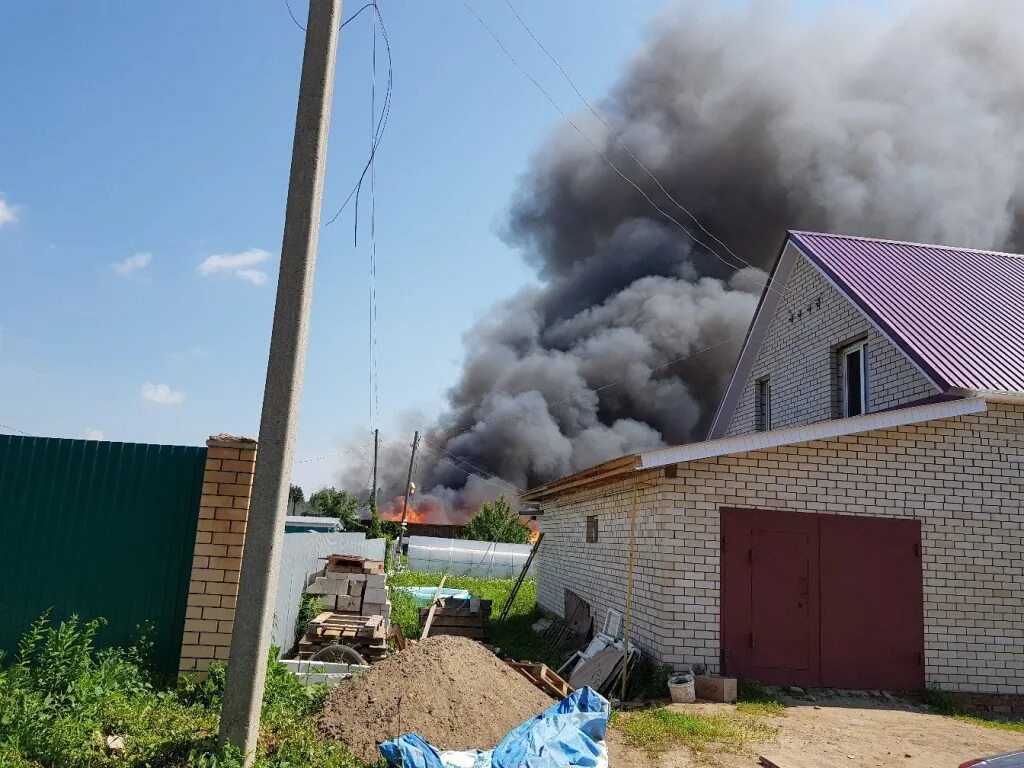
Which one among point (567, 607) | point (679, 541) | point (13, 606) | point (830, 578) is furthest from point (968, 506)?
point (13, 606)

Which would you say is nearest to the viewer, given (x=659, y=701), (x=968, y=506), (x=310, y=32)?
(x=310, y=32)

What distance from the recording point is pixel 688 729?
7094mm

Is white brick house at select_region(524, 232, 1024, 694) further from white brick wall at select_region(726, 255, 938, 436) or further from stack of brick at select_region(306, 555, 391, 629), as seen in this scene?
stack of brick at select_region(306, 555, 391, 629)

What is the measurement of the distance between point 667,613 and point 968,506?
3.83 meters

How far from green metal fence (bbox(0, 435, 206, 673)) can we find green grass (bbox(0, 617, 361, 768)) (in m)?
0.19

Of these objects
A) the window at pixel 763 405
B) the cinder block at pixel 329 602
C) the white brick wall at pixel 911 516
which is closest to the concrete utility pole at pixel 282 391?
the white brick wall at pixel 911 516

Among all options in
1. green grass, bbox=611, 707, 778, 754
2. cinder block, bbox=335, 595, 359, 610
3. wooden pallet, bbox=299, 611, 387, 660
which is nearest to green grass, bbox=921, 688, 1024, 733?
green grass, bbox=611, 707, 778, 754

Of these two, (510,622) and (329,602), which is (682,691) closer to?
(329,602)

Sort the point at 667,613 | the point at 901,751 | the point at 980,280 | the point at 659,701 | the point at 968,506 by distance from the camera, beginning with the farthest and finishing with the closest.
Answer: the point at 980,280 → the point at 968,506 → the point at 667,613 → the point at 659,701 → the point at 901,751

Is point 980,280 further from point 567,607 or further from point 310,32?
point 310,32

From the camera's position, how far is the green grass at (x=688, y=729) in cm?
671

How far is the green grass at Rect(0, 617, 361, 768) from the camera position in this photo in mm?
4574

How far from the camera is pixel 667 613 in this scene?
29.1 ft

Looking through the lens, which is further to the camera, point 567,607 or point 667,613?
point 567,607
